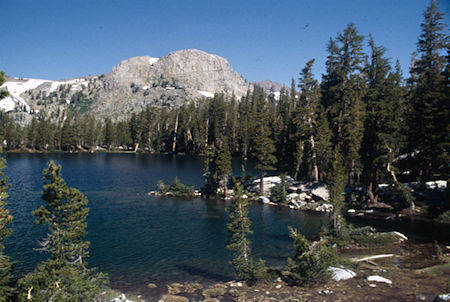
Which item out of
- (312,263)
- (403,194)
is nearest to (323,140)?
(403,194)

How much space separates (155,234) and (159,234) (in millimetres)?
433

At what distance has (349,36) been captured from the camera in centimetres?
4900

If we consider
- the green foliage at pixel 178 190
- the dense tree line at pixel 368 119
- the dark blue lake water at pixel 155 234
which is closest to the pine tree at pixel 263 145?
the dense tree line at pixel 368 119

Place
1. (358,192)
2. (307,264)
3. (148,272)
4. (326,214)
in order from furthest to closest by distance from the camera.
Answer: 1. (358,192)
2. (326,214)
3. (148,272)
4. (307,264)

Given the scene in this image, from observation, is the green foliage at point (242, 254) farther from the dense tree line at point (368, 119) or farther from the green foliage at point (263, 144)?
the green foliage at point (263, 144)

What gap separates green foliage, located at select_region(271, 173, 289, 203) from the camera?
5047 centimetres

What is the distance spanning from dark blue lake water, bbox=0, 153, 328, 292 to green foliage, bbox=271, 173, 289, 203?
344cm

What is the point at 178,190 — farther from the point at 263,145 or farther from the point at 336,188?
the point at 336,188

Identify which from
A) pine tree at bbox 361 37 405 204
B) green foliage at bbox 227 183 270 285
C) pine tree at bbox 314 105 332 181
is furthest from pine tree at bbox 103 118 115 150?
green foliage at bbox 227 183 270 285

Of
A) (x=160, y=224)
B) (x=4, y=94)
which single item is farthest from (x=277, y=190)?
(x=4, y=94)

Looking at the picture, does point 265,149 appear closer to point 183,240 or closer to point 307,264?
point 183,240

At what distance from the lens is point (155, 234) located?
34531 mm

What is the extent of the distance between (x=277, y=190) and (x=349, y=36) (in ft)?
86.4

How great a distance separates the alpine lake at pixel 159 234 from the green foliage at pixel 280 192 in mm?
3523
